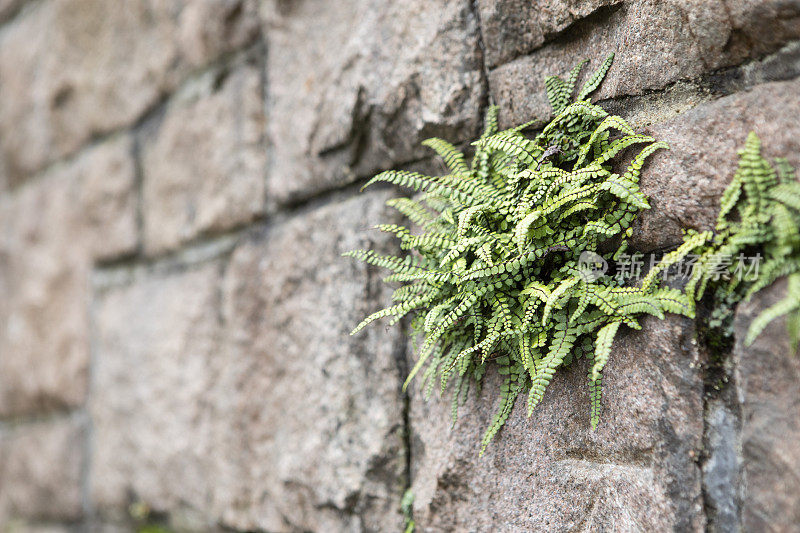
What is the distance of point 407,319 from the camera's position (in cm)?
149

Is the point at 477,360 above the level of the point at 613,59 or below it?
below

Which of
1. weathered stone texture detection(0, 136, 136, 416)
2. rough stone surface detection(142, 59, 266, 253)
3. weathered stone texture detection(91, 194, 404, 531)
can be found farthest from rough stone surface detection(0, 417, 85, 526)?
rough stone surface detection(142, 59, 266, 253)

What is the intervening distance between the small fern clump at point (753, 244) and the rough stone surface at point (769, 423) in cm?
2

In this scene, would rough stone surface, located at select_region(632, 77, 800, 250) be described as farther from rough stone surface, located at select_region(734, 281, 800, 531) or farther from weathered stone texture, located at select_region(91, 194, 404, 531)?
weathered stone texture, located at select_region(91, 194, 404, 531)

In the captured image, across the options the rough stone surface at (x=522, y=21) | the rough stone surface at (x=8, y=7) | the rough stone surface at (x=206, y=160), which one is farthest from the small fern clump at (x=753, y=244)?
the rough stone surface at (x=8, y=7)

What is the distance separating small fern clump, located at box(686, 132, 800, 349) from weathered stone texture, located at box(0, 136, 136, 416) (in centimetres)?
211

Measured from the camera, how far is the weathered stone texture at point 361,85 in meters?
1.42

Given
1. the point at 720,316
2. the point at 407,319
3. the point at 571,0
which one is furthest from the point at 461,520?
the point at 571,0

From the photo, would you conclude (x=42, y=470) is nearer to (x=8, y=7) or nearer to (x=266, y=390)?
(x=266, y=390)

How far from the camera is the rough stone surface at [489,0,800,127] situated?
1.01 metres

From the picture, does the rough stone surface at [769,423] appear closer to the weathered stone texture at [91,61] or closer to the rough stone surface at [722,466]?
the rough stone surface at [722,466]

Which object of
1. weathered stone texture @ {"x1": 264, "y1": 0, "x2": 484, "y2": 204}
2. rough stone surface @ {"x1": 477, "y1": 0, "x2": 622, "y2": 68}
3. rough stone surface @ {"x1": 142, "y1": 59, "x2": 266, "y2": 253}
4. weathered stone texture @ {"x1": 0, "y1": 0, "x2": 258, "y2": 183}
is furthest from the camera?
weathered stone texture @ {"x1": 0, "y1": 0, "x2": 258, "y2": 183}

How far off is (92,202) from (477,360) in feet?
6.52

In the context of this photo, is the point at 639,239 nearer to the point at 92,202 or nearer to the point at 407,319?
the point at 407,319
